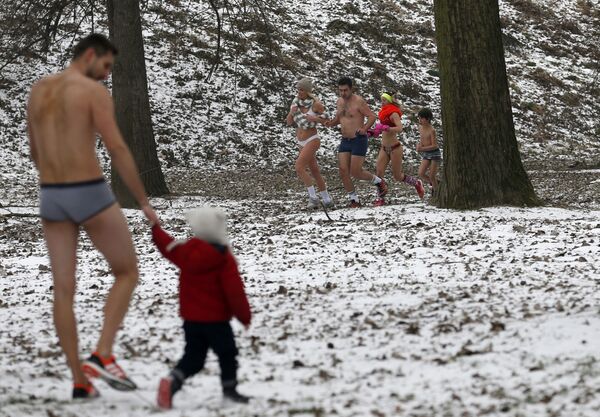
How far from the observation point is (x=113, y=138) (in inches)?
203

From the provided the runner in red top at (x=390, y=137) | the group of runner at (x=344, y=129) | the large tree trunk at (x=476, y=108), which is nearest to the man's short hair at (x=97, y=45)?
the large tree trunk at (x=476, y=108)

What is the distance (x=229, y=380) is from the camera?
16.3 ft

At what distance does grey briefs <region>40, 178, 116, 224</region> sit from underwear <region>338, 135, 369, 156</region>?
926 centimetres

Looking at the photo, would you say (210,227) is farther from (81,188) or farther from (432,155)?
(432,155)

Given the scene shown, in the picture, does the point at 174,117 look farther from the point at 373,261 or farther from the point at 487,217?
the point at 373,261

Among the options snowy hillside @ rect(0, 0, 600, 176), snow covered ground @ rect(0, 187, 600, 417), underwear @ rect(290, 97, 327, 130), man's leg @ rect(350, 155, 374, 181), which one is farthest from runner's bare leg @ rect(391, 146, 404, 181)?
snowy hillside @ rect(0, 0, 600, 176)

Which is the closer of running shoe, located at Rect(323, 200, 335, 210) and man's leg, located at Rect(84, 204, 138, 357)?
man's leg, located at Rect(84, 204, 138, 357)

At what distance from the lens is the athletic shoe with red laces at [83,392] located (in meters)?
5.10

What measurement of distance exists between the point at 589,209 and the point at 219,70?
14.9m

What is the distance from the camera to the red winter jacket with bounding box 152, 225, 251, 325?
15.8 ft

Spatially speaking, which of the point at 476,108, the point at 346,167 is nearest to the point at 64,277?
the point at 476,108

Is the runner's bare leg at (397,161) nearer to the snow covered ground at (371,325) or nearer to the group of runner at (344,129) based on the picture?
the group of runner at (344,129)

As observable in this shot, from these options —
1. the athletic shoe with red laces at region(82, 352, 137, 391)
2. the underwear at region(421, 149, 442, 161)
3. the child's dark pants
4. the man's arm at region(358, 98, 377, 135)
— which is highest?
the man's arm at region(358, 98, 377, 135)

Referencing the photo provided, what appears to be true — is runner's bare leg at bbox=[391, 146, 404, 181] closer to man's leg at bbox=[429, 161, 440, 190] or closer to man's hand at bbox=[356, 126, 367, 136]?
man's leg at bbox=[429, 161, 440, 190]
